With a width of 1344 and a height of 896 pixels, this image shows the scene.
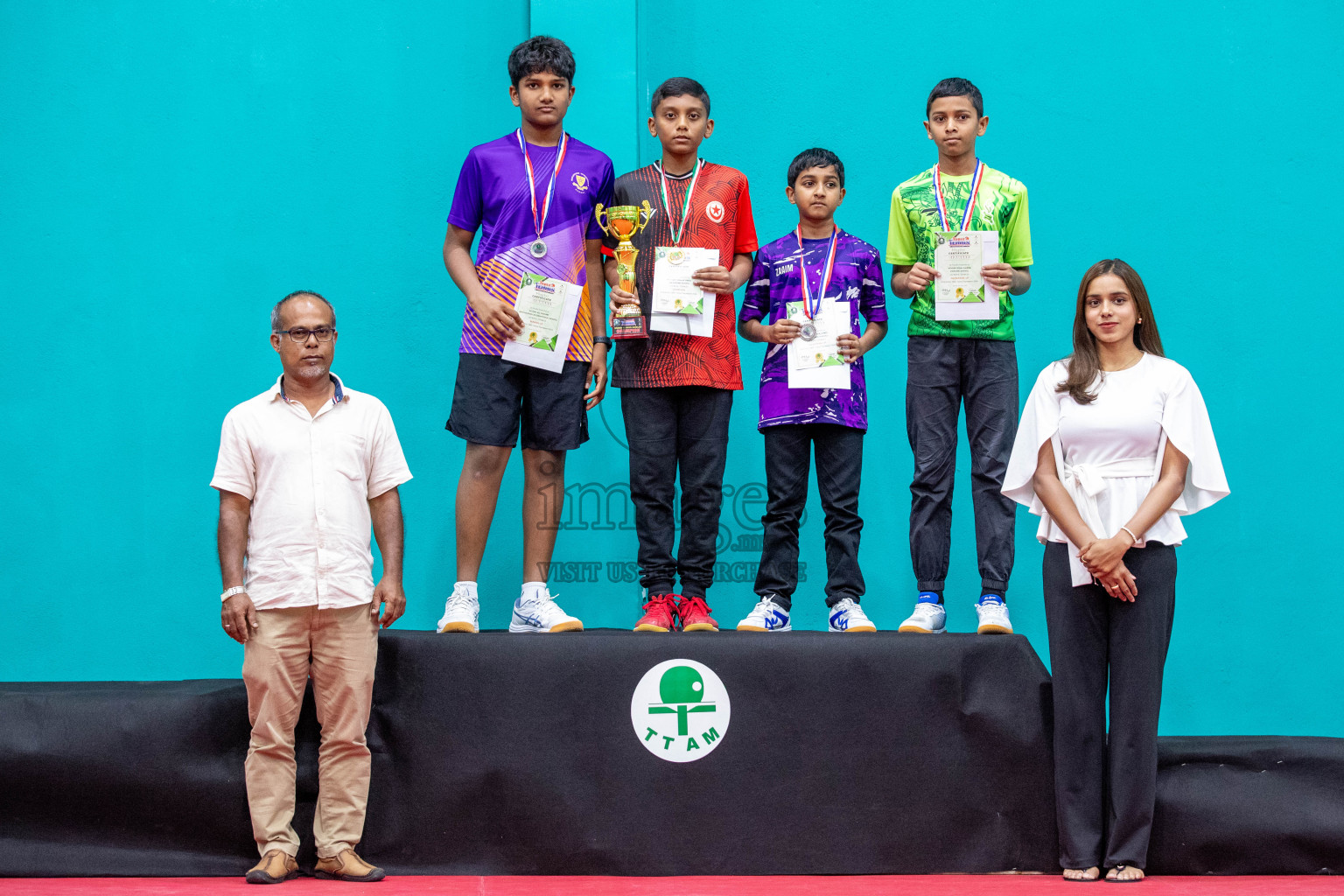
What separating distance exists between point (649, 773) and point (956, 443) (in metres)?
1.21

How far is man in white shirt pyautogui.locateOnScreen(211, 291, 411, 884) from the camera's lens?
100.0 inches

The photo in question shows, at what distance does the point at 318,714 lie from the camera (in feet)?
8.59

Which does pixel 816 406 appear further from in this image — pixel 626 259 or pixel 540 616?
pixel 540 616

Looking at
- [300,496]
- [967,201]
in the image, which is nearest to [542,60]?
[967,201]

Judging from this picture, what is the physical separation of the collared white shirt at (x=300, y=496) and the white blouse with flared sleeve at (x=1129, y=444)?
1652 millimetres

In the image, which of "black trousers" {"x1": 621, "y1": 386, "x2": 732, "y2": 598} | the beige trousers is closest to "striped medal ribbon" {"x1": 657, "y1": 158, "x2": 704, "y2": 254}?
"black trousers" {"x1": 621, "y1": 386, "x2": 732, "y2": 598}

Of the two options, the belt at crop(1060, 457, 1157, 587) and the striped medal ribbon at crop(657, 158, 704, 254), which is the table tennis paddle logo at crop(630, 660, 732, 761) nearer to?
the belt at crop(1060, 457, 1157, 587)

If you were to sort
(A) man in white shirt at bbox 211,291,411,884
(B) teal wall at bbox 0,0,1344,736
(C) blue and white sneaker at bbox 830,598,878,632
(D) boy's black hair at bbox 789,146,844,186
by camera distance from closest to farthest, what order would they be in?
1. (A) man in white shirt at bbox 211,291,411,884
2. (C) blue and white sneaker at bbox 830,598,878,632
3. (D) boy's black hair at bbox 789,146,844,186
4. (B) teal wall at bbox 0,0,1344,736

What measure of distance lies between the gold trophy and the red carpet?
1413 mm

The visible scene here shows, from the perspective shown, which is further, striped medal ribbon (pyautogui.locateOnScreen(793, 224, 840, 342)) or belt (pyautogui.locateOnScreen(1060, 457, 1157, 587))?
striped medal ribbon (pyautogui.locateOnScreen(793, 224, 840, 342))

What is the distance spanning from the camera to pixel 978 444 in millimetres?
3021

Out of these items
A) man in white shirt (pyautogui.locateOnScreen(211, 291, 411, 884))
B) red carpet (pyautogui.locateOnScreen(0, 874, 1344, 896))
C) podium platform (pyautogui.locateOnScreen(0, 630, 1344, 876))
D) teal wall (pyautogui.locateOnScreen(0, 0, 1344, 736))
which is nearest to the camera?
red carpet (pyautogui.locateOnScreen(0, 874, 1344, 896))

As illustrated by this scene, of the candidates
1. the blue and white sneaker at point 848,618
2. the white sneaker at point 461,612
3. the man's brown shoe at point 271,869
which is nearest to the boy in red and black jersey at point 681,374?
the blue and white sneaker at point 848,618

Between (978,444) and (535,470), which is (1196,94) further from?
(535,470)
